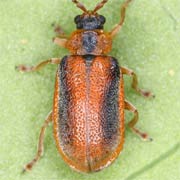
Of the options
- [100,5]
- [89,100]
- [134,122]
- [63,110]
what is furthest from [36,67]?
[134,122]

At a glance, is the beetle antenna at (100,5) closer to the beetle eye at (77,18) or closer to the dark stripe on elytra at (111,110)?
the beetle eye at (77,18)

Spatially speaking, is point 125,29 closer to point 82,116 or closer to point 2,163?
point 82,116

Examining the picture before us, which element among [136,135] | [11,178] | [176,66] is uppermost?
[176,66]

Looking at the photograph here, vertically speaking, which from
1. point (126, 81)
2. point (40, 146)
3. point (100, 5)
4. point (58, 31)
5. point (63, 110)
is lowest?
point (40, 146)

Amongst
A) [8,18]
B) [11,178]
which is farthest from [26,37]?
[11,178]

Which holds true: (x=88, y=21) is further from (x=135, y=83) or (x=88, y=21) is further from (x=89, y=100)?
(x=89, y=100)

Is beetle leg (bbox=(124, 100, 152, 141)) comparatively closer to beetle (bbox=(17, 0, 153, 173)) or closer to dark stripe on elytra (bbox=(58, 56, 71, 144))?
beetle (bbox=(17, 0, 153, 173))

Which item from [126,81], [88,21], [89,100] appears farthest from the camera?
[126,81]
